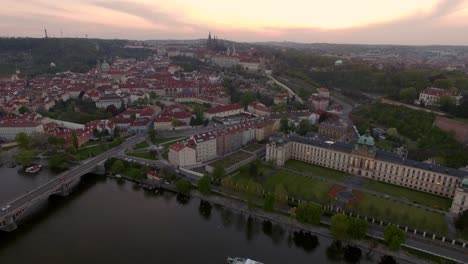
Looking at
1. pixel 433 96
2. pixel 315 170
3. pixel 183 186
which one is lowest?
pixel 315 170

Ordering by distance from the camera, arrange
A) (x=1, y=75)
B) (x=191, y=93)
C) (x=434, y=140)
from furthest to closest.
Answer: (x=1, y=75) < (x=191, y=93) < (x=434, y=140)

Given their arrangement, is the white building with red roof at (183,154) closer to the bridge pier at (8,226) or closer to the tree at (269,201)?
the tree at (269,201)

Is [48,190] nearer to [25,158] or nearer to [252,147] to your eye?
[25,158]

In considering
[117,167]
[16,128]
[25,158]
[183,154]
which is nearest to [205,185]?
[183,154]

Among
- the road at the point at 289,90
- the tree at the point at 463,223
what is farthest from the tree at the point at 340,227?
the road at the point at 289,90

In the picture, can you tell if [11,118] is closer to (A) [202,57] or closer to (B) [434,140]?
(B) [434,140]

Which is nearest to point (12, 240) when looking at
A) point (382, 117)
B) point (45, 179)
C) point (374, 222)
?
point (45, 179)
